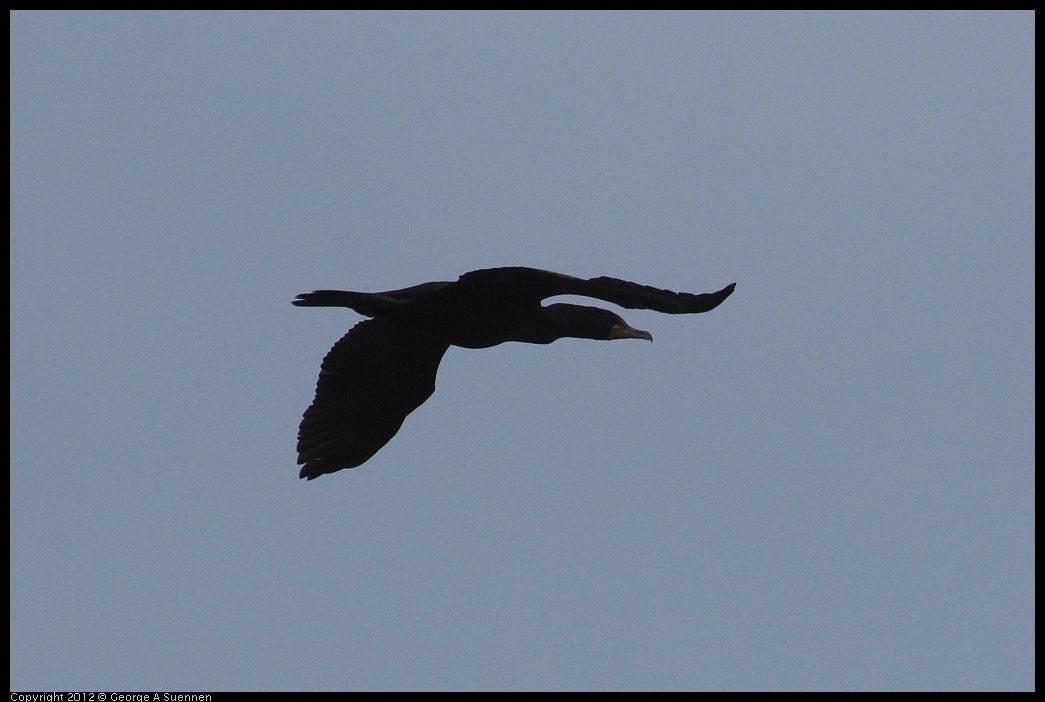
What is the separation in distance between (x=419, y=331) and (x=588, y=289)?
2041 mm

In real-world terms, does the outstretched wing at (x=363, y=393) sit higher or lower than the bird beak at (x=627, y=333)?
lower

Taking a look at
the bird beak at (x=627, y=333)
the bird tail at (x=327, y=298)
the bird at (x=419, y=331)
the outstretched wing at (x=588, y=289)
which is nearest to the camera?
the outstretched wing at (x=588, y=289)

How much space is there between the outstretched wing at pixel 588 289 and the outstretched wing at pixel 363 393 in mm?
1288

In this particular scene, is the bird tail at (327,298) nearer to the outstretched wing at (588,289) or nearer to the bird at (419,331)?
the bird at (419,331)

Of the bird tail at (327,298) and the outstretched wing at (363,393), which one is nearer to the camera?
the bird tail at (327,298)

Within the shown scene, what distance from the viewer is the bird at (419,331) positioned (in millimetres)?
6574

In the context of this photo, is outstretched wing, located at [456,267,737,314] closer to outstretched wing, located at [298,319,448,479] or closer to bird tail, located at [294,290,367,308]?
bird tail, located at [294,290,367,308]

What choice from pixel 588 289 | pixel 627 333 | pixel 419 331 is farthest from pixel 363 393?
pixel 588 289

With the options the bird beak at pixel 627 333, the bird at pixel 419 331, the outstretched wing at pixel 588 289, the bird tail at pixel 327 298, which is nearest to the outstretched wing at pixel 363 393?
the bird at pixel 419 331

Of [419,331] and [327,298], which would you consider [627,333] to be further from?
[327,298]

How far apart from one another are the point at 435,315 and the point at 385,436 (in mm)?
1303
